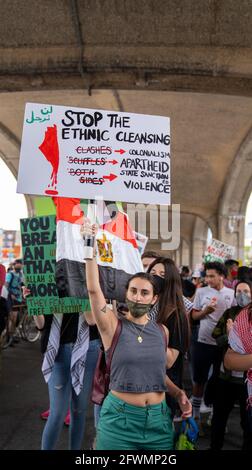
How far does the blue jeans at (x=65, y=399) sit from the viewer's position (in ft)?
12.9

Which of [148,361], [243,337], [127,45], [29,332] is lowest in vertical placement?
[29,332]

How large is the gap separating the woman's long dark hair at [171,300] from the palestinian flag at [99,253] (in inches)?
12.5

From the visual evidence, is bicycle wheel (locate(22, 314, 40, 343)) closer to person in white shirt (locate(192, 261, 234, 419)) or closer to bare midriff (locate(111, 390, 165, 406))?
person in white shirt (locate(192, 261, 234, 419))

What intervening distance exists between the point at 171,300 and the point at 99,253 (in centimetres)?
70

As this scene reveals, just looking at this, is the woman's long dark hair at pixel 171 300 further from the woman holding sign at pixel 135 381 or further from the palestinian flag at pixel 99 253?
the woman holding sign at pixel 135 381

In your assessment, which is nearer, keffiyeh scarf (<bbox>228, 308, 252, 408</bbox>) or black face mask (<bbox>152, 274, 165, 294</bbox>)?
keffiyeh scarf (<bbox>228, 308, 252, 408</bbox>)

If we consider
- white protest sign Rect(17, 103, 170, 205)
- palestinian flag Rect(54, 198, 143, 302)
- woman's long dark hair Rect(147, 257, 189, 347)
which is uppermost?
white protest sign Rect(17, 103, 170, 205)

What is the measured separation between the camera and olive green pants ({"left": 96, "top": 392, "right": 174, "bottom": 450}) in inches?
111

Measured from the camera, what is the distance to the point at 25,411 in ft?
20.5

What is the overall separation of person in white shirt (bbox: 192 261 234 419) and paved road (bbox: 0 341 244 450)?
0.54m

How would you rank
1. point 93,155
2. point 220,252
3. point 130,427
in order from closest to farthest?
point 130,427, point 93,155, point 220,252

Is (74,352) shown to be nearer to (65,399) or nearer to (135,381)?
(65,399)

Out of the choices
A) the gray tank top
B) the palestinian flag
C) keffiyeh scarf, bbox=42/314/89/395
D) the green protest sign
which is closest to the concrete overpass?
the green protest sign

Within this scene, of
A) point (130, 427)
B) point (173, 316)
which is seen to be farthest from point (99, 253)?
point (130, 427)
